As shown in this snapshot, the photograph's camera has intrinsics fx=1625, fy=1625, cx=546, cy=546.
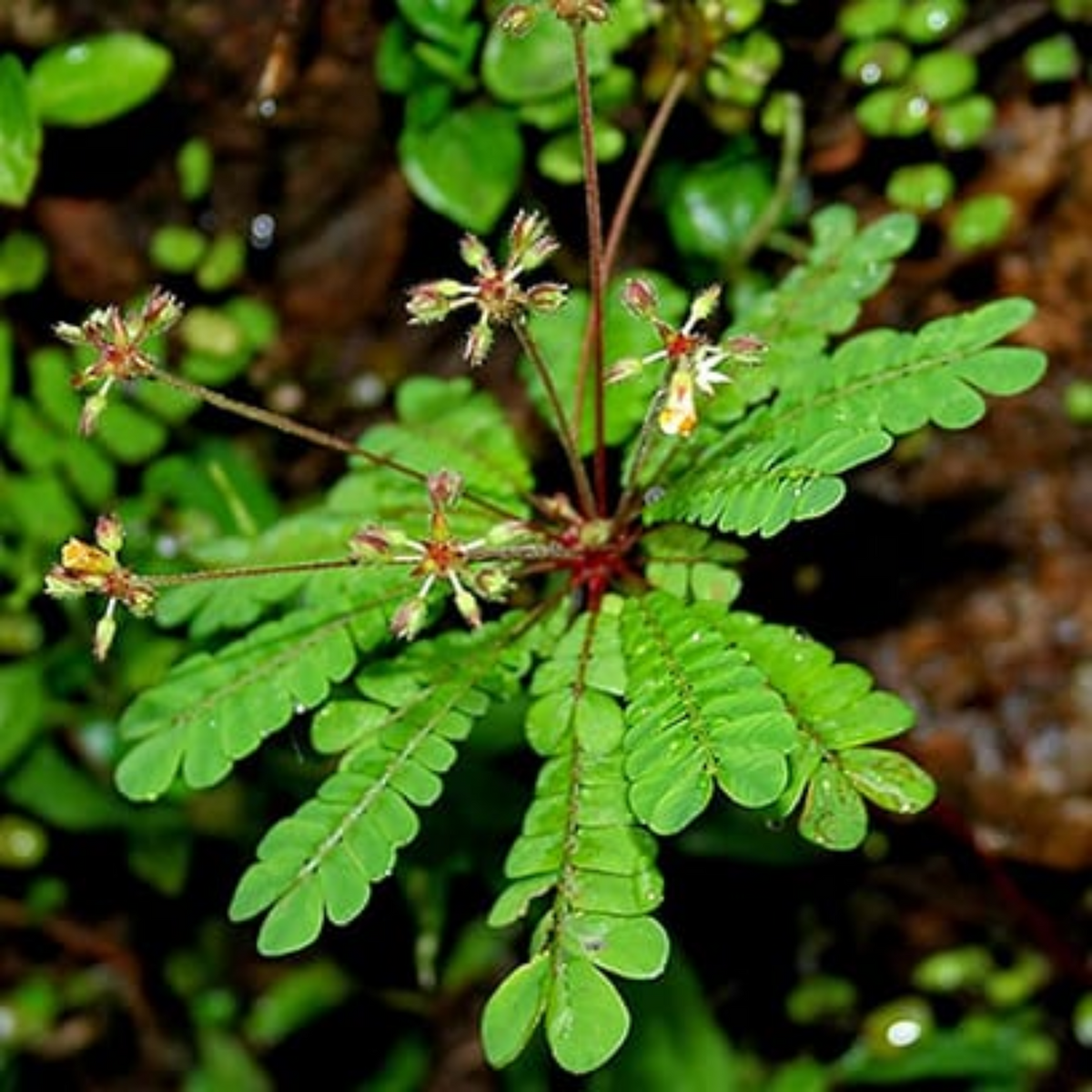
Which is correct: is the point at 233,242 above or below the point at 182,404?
above

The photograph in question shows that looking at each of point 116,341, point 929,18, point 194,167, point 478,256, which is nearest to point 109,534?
point 116,341

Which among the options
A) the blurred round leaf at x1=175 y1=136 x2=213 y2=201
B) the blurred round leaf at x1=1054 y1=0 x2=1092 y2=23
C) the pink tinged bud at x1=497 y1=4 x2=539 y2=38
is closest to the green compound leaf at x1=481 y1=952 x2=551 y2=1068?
the pink tinged bud at x1=497 y1=4 x2=539 y2=38

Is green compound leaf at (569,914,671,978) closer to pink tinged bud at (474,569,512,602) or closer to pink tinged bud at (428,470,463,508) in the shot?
pink tinged bud at (474,569,512,602)

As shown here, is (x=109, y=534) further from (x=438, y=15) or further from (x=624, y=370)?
(x=438, y=15)

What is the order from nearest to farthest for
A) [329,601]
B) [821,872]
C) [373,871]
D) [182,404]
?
[373,871]
[329,601]
[182,404]
[821,872]

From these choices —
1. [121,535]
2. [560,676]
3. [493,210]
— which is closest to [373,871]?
[560,676]

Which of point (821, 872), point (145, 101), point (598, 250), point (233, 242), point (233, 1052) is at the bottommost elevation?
point (233, 1052)

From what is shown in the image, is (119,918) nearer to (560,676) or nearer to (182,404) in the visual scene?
(182,404)
